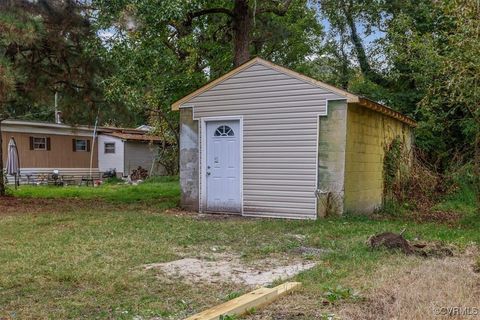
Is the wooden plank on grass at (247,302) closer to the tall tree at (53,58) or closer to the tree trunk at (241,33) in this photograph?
the tall tree at (53,58)

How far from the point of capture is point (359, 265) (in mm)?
4773

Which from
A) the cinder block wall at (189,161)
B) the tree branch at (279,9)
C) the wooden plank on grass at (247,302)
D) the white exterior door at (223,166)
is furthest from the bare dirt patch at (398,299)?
the tree branch at (279,9)

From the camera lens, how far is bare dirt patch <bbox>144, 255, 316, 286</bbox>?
4480mm

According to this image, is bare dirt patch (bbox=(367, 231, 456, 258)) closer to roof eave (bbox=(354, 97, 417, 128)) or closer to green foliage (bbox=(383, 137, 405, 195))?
roof eave (bbox=(354, 97, 417, 128))

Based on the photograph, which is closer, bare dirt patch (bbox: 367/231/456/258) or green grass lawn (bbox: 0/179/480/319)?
green grass lawn (bbox: 0/179/480/319)

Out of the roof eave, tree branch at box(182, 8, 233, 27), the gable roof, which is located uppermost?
tree branch at box(182, 8, 233, 27)

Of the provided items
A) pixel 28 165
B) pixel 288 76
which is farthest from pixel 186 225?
pixel 28 165

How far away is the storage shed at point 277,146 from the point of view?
338 inches

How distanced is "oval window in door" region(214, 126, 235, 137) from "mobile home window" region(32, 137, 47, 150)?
1305 centimetres

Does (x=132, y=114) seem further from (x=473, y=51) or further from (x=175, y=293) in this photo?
(x=175, y=293)

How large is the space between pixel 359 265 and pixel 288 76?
495 cm

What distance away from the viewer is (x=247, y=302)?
3.46 m

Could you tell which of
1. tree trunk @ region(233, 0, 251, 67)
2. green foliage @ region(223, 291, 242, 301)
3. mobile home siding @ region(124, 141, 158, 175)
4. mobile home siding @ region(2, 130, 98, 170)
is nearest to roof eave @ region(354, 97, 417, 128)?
tree trunk @ region(233, 0, 251, 67)

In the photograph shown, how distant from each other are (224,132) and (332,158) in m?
2.38
